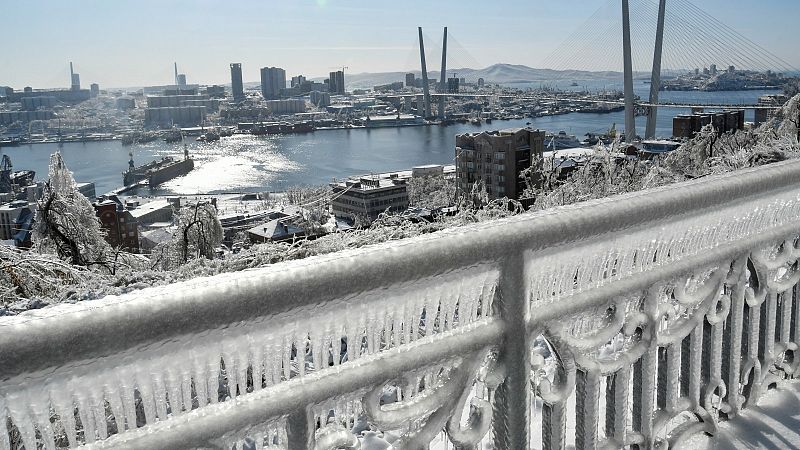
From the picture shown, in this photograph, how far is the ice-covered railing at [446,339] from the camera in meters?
0.38

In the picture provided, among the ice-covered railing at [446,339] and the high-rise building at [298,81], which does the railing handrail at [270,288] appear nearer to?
the ice-covered railing at [446,339]

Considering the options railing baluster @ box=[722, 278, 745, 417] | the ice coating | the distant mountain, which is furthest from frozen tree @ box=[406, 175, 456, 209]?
the distant mountain

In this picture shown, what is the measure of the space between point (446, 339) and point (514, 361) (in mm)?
84

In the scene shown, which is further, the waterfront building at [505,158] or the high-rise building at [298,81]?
the high-rise building at [298,81]

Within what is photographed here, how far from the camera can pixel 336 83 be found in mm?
50688

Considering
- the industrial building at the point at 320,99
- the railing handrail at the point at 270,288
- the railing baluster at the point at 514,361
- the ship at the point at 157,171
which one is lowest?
the ship at the point at 157,171

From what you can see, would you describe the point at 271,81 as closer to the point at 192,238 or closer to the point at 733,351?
the point at 192,238

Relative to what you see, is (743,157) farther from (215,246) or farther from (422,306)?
(422,306)

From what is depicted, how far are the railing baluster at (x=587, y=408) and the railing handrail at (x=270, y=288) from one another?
0.16 meters

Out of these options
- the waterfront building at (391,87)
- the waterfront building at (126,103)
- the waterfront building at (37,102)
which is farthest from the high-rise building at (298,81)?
the waterfront building at (37,102)

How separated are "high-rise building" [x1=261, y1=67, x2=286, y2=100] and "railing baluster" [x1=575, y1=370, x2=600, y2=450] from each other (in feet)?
166

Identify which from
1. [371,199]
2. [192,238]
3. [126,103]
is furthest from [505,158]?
[126,103]

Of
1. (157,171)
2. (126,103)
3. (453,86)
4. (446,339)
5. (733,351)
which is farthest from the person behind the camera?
(126,103)

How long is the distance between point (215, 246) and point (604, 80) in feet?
122
